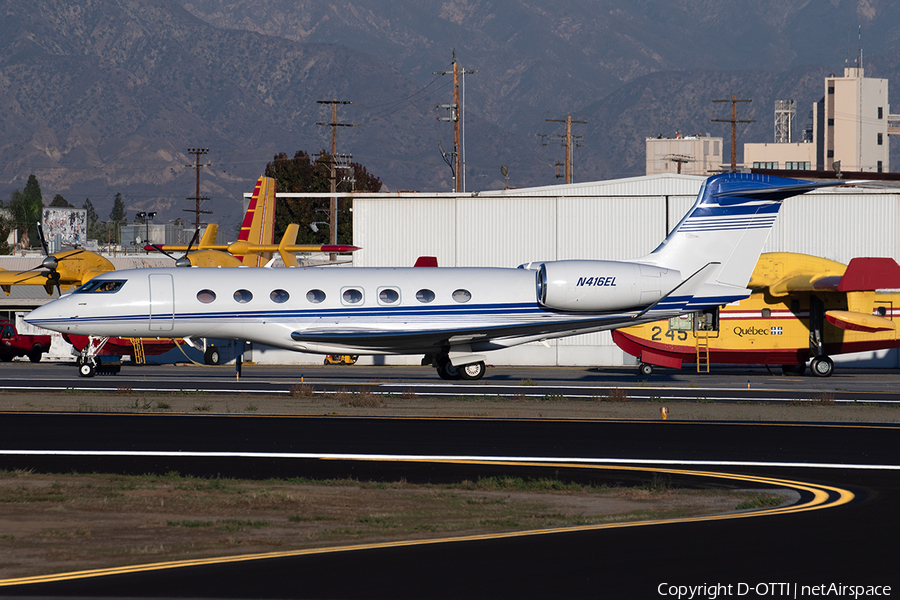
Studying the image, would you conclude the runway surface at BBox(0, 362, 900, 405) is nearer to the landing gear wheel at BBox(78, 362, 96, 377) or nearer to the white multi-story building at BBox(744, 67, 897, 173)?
the landing gear wheel at BBox(78, 362, 96, 377)

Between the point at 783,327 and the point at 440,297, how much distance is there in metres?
13.5

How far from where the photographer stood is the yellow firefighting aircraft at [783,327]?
34625 mm

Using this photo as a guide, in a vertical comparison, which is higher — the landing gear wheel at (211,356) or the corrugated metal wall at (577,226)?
the corrugated metal wall at (577,226)

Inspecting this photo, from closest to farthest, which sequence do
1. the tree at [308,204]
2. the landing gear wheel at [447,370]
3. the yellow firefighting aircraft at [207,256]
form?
the landing gear wheel at [447,370]
the yellow firefighting aircraft at [207,256]
the tree at [308,204]

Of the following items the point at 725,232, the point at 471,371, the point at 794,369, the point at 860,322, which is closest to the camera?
the point at 725,232

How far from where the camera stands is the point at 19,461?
15.3 metres

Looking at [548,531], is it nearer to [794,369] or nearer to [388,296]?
[388,296]

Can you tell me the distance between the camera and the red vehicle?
45.3 m

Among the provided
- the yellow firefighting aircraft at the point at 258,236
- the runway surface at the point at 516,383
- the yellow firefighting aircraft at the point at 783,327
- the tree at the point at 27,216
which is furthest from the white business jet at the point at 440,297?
the tree at the point at 27,216

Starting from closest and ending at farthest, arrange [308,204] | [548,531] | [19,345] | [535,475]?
[548,531], [535,475], [19,345], [308,204]

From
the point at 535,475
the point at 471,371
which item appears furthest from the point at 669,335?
the point at 535,475

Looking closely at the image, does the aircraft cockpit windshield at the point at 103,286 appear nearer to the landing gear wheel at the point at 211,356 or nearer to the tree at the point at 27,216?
the landing gear wheel at the point at 211,356

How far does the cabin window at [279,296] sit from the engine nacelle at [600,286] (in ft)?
23.5

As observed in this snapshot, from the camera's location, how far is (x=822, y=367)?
35281mm
